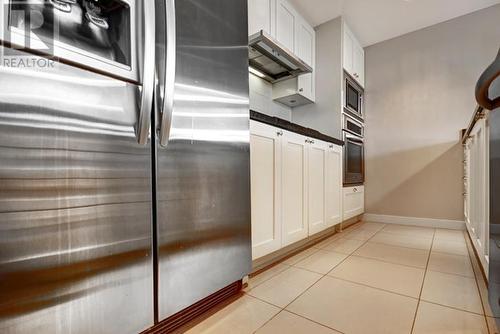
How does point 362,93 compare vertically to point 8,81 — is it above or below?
above

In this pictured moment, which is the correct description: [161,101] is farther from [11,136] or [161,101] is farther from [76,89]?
[11,136]

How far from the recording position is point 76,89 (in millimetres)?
603

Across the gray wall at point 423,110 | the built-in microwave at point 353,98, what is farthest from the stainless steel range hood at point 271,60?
the gray wall at point 423,110

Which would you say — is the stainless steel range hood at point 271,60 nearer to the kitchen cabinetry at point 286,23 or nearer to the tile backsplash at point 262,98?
the tile backsplash at point 262,98

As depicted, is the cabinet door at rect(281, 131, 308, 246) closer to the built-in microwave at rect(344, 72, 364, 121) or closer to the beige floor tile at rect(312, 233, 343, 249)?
the beige floor tile at rect(312, 233, 343, 249)

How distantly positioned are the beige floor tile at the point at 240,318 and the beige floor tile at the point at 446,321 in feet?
1.89

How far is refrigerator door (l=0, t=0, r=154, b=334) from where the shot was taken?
52 cm

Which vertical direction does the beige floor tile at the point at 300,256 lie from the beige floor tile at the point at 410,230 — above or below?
above

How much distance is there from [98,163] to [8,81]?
10.0 inches

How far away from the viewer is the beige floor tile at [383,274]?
1181mm

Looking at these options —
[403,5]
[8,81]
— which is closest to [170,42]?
[8,81]

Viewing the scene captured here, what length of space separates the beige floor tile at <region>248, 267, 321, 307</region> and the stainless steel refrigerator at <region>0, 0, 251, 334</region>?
24cm

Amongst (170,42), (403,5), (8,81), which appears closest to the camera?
(8,81)

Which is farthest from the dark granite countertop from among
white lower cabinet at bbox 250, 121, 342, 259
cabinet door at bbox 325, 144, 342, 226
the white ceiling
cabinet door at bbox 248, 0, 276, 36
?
the white ceiling
